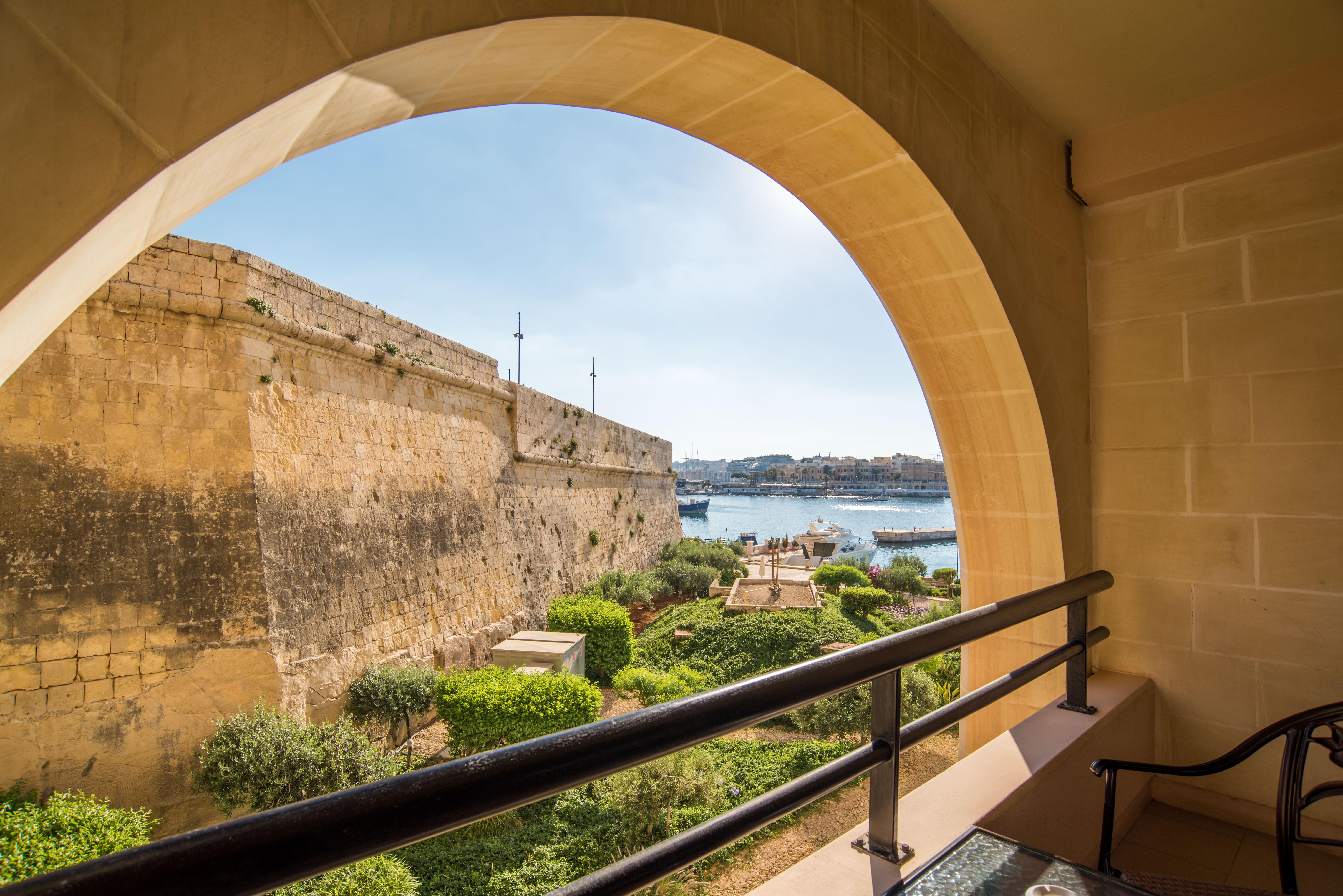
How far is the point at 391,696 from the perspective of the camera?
21.6 ft

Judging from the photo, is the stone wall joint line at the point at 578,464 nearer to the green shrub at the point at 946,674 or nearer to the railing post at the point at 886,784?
the green shrub at the point at 946,674

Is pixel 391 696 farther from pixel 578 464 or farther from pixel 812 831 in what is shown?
pixel 578 464

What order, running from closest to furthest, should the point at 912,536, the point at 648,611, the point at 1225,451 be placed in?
the point at 1225,451
the point at 648,611
the point at 912,536

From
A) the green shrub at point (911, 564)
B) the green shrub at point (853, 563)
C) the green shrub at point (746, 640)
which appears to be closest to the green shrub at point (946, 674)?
the green shrub at point (746, 640)

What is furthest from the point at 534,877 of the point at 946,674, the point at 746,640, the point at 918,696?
the point at 946,674

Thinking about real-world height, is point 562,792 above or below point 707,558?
above

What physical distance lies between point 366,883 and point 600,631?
5.59 meters

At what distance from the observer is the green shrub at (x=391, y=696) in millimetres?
6469

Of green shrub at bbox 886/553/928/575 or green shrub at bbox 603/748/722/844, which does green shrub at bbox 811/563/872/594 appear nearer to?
green shrub at bbox 886/553/928/575

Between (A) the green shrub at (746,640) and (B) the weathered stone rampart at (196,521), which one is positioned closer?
(B) the weathered stone rampart at (196,521)

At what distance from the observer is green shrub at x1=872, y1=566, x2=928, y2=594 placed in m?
13.7

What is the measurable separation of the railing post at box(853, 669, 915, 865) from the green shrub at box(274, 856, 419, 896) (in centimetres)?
360

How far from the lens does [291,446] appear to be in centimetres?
643

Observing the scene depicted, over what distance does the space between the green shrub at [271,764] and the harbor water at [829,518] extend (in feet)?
84.3
